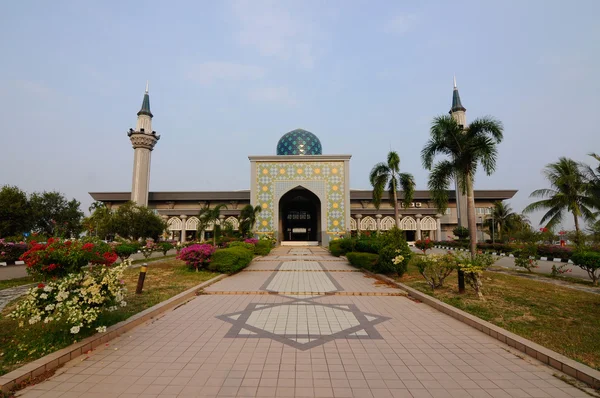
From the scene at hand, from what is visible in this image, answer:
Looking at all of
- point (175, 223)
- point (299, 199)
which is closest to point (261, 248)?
point (299, 199)

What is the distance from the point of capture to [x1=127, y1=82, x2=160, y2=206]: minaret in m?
37.4

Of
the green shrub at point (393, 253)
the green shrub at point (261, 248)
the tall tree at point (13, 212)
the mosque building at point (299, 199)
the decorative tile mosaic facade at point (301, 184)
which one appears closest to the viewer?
the green shrub at point (393, 253)

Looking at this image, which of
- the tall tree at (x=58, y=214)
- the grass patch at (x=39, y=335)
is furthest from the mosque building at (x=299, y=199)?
the grass patch at (x=39, y=335)

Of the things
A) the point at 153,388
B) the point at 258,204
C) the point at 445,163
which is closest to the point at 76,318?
the point at 153,388

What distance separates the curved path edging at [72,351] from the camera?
320 centimetres

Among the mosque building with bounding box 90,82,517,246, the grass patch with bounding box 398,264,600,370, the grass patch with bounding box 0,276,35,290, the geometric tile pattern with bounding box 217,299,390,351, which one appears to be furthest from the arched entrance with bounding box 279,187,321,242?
the geometric tile pattern with bounding box 217,299,390,351

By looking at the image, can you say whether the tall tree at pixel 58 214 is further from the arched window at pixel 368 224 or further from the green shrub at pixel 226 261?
the arched window at pixel 368 224

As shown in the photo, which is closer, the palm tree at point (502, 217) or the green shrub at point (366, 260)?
the green shrub at point (366, 260)

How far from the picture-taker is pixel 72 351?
386 centimetres

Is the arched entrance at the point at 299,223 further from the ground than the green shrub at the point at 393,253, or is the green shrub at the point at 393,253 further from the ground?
the arched entrance at the point at 299,223

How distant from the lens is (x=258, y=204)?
33125 millimetres

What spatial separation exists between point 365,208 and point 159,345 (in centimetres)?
4026

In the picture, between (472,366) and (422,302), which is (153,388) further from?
(422,302)

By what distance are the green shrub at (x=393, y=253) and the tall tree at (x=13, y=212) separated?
2525 cm
